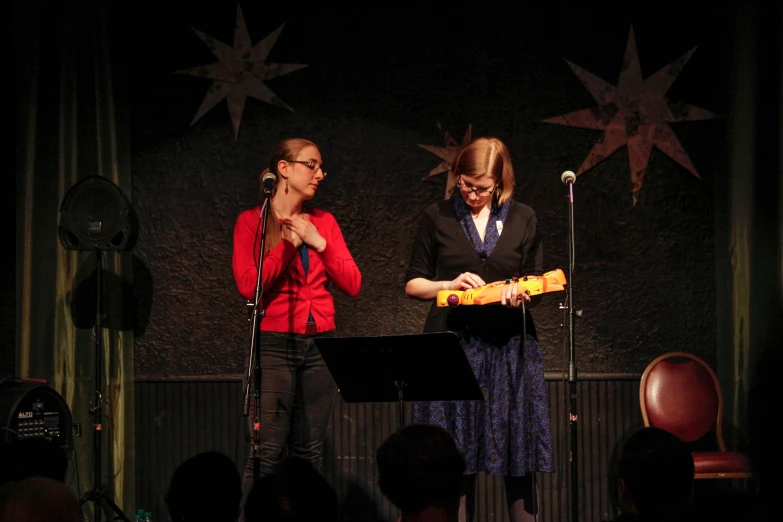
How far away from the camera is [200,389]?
5250mm

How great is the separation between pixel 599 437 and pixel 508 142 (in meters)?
1.78

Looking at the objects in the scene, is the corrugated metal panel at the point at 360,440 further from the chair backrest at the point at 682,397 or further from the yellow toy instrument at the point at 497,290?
the yellow toy instrument at the point at 497,290

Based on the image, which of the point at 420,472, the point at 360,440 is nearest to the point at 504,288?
the point at 420,472

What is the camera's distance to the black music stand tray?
3.24m

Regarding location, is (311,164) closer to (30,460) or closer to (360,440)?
(360,440)

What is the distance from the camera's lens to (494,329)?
12.2ft

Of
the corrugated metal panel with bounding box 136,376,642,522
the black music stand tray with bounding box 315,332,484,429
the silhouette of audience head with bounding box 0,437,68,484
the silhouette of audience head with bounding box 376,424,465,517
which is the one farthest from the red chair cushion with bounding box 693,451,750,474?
the silhouette of audience head with bounding box 0,437,68,484

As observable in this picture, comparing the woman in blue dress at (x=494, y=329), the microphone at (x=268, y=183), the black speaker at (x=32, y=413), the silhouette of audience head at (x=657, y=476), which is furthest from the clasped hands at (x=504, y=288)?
the black speaker at (x=32, y=413)

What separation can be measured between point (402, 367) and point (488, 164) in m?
0.98

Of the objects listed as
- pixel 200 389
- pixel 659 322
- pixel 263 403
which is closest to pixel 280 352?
pixel 263 403

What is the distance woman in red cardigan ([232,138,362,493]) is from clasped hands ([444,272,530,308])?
0.64 m

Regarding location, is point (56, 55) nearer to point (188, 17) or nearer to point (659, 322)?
point (188, 17)

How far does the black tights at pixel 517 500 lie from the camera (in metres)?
3.65

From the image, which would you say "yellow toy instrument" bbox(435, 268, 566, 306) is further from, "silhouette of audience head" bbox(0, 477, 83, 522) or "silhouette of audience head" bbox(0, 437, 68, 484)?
"silhouette of audience head" bbox(0, 477, 83, 522)
